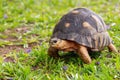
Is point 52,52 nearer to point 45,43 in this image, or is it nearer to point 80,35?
point 80,35

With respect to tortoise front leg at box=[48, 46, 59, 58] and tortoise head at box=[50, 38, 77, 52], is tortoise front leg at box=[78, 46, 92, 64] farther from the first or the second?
tortoise front leg at box=[48, 46, 59, 58]

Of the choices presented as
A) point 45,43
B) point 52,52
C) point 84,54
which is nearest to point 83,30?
point 84,54

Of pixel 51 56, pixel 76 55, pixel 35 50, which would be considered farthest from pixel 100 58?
pixel 35 50

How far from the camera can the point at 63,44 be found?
13.5 feet

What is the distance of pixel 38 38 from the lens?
5750mm

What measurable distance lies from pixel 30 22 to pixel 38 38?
4.43 feet

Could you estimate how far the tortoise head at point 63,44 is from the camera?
4.09m

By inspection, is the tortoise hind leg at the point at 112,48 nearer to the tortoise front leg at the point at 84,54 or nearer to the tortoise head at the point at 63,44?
the tortoise front leg at the point at 84,54

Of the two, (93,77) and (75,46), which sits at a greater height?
(75,46)

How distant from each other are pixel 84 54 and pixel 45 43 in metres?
1.27

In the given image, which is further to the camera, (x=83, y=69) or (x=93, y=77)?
(x=83, y=69)

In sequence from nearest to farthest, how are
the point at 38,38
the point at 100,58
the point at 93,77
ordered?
1. the point at 93,77
2. the point at 100,58
3. the point at 38,38

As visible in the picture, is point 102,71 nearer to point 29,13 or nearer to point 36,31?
point 36,31

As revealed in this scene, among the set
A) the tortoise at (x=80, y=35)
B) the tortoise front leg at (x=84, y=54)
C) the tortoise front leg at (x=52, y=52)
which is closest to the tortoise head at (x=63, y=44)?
the tortoise at (x=80, y=35)
